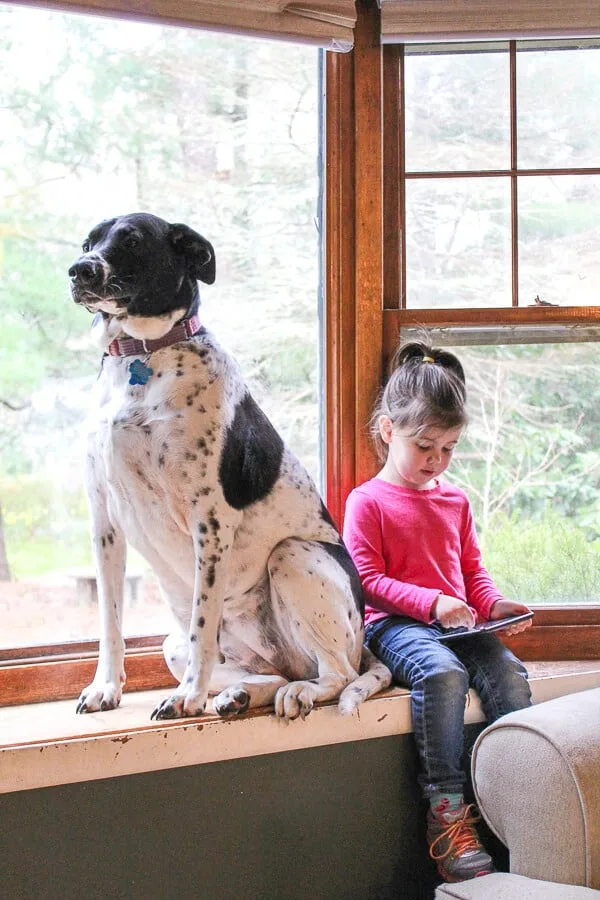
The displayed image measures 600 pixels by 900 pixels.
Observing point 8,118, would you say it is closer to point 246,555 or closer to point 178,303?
point 178,303

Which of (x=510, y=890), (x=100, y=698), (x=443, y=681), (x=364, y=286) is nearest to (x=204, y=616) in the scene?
(x=100, y=698)

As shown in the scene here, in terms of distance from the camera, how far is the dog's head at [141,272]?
5.69 ft

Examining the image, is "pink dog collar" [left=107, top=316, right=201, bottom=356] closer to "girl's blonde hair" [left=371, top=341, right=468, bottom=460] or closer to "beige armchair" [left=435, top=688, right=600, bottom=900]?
"girl's blonde hair" [left=371, top=341, right=468, bottom=460]

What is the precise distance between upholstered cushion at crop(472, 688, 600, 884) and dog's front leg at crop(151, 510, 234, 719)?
0.54 m

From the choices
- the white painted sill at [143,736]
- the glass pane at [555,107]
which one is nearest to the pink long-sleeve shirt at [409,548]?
the white painted sill at [143,736]

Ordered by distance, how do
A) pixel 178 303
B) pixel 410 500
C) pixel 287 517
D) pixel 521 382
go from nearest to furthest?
pixel 178 303 → pixel 287 517 → pixel 410 500 → pixel 521 382

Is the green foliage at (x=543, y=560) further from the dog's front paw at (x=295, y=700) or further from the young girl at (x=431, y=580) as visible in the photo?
the dog's front paw at (x=295, y=700)

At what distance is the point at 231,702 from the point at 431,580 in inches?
23.3

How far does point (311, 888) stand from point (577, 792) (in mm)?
654

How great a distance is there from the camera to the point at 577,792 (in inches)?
61.6

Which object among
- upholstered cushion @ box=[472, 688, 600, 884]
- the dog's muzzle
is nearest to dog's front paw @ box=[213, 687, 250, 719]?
upholstered cushion @ box=[472, 688, 600, 884]

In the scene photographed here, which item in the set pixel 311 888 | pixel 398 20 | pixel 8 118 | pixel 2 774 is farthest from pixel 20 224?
pixel 311 888

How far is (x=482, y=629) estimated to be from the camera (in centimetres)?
206

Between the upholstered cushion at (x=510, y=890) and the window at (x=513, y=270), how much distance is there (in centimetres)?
87
